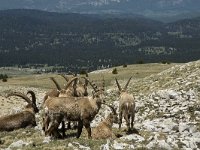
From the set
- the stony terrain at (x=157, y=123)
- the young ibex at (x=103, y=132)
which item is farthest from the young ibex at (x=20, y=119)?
the young ibex at (x=103, y=132)

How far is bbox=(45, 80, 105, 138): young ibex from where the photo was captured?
20688 mm

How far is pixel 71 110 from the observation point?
2080cm

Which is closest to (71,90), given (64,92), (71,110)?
(64,92)

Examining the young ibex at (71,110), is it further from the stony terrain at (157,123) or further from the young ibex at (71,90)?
the young ibex at (71,90)

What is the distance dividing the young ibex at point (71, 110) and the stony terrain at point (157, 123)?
0.67 meters

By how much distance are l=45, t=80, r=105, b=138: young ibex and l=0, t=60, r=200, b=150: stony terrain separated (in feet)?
2.20

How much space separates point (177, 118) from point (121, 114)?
3.35 m

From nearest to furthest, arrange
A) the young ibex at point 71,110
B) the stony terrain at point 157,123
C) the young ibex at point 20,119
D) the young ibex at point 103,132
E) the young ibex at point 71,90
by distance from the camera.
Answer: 1. the stony terrain at point 157,123
2. the young ibex at point 71,110
3. the young ibex at point 103,132
4. the young ibex at point 20,119
5. the young ibex at point 71,90

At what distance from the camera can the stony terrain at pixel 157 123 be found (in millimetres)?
20234

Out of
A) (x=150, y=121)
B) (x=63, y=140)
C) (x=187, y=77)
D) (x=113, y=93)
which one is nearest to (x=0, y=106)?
(x=113, y=93)

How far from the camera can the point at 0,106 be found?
4653 cm

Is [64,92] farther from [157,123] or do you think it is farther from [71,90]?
[157,123]

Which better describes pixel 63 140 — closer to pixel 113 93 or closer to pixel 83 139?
pixel 83 139

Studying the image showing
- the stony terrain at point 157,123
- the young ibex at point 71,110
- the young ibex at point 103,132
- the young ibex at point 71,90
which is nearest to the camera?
the stony terrain at point 157,123
